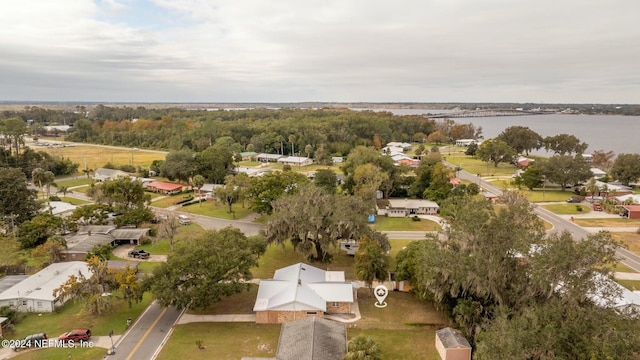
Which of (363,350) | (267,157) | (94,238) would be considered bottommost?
(94,238)

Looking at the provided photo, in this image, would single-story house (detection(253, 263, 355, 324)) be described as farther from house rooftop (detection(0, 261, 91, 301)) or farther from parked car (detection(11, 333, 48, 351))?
house rooftop (detection(0, 261, 91, 301))

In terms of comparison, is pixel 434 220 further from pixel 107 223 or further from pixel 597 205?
pixel 107 223

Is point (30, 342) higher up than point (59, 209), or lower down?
lower down

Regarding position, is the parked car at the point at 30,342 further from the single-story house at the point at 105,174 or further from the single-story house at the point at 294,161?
the single-story house at the point at 294,161

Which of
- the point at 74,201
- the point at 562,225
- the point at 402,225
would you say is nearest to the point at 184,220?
the point at 74,201

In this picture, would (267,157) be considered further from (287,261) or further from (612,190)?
(612,190)

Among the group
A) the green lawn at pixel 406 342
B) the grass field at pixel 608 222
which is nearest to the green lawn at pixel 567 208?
the grass field at pixel 608 222

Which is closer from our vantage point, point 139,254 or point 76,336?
point 76,336
